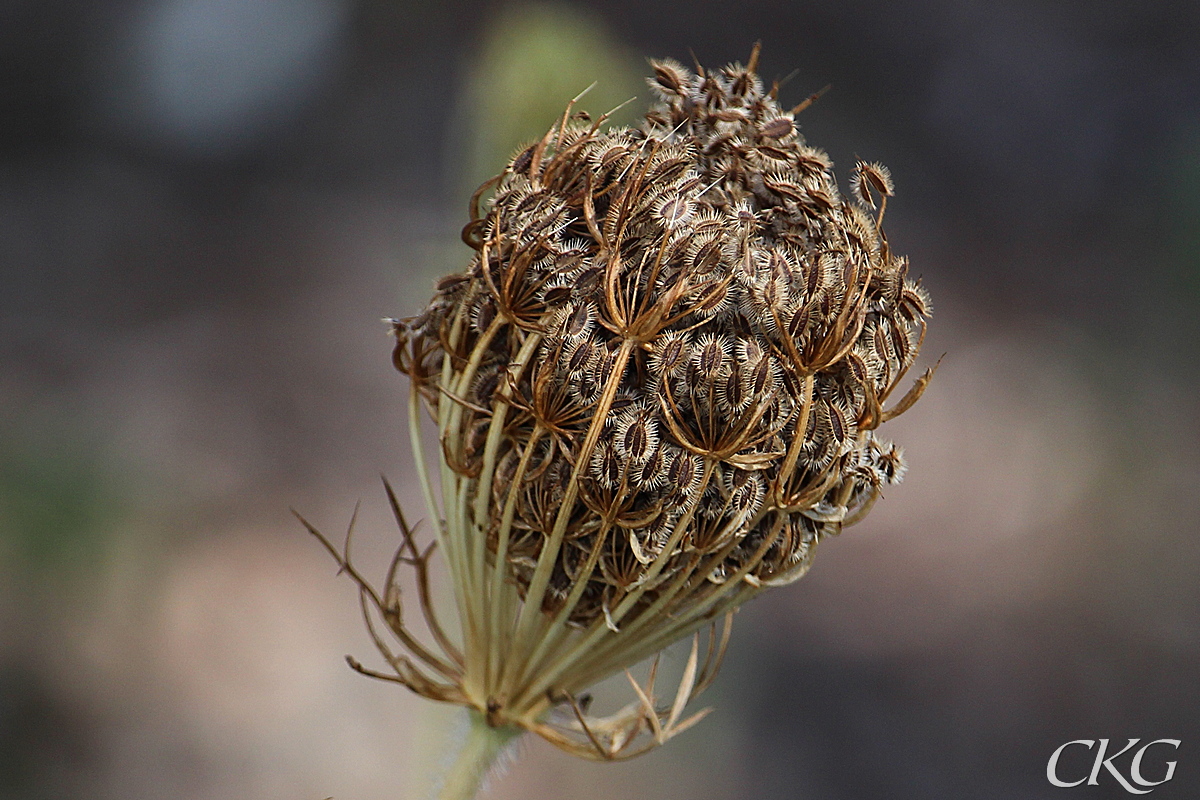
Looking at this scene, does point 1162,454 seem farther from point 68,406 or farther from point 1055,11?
point 68,406

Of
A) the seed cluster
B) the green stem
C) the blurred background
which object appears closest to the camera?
the seed cluster

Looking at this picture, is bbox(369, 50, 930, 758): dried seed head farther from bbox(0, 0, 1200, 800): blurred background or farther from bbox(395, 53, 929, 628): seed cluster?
bbox(0, 0, 1200, 800): blurred background

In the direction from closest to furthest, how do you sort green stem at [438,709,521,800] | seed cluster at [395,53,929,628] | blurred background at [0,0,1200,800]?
seed cluster at [395,53,929,628], green stem at [438,709,521,800], blurred background at [0,0,1200,800]

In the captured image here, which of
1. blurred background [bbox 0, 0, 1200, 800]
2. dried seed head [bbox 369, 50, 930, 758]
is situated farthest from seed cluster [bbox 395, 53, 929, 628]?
blurred background [bbox 0, 0, 1200, 800]

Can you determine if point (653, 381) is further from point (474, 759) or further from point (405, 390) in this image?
point (405, 390)

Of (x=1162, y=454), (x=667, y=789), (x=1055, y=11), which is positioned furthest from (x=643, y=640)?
(x=1055, y=11)

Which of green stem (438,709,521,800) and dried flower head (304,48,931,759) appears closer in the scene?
dried flower head (304,48,931,759)
